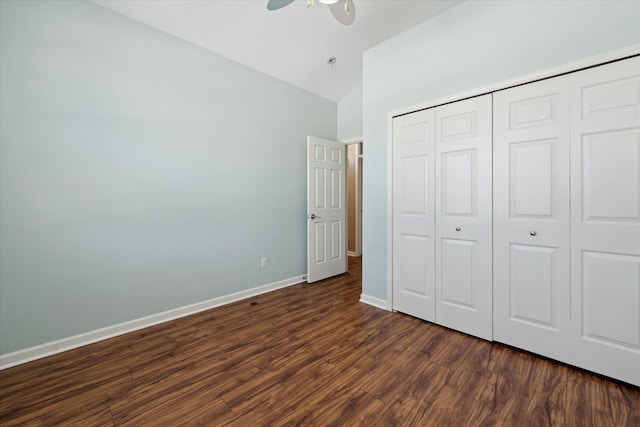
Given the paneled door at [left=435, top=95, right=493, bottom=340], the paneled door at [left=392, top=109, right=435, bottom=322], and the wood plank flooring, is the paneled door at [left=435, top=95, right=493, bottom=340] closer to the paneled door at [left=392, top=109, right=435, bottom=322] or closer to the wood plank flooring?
the paneled door at [left=392, top=109, right=435, bottom=322]

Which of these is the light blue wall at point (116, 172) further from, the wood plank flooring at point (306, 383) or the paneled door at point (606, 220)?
the paneled door at point (606, 220)

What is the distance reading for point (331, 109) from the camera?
429cm

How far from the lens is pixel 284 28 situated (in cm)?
281

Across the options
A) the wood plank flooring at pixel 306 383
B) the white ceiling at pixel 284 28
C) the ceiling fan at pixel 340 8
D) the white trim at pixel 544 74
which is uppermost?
the white ceiling at pixel 284 28

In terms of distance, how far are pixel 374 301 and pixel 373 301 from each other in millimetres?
13

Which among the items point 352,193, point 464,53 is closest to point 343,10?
point 464,53

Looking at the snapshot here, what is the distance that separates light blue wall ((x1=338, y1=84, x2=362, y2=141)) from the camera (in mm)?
4127

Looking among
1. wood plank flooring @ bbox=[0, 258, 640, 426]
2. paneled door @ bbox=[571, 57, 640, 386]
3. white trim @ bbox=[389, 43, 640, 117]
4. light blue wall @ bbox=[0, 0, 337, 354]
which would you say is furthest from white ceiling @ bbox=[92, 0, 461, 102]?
wood plank flooring @ bbox=[0, 258, 640, 426]

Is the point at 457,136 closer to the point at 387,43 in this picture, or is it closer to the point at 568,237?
the point at 568,237

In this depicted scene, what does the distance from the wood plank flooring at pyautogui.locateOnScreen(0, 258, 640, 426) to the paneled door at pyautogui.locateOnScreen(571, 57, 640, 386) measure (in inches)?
9.6

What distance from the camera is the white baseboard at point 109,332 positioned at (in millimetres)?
1972

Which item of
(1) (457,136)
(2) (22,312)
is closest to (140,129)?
(2) (22,312)

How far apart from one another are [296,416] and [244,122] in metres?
2.93

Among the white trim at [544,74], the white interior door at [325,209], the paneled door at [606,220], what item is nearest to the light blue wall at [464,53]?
the white trim at [544,74]
